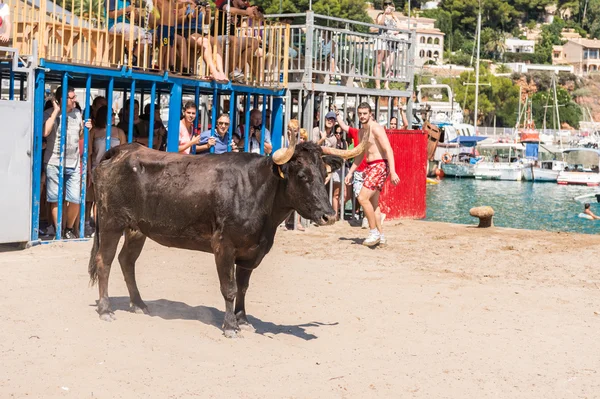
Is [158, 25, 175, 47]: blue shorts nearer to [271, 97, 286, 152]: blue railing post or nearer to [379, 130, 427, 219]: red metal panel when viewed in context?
[271, 97, 286, 152]: blue railing post

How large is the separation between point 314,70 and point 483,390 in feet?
37.1

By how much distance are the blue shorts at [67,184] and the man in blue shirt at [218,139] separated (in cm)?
185

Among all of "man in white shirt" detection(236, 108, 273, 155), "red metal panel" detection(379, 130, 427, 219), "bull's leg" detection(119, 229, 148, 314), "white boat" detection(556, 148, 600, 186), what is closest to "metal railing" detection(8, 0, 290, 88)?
"man in white shirt" detection(236, 108, 273, 155)

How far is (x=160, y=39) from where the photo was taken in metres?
15.2

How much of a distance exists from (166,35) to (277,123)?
10.5 ft

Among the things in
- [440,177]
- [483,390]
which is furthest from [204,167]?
[440,177]

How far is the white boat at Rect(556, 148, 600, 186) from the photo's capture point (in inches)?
2980

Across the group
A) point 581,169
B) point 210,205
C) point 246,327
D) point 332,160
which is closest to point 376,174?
point 332,160

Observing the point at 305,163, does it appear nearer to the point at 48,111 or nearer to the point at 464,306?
the point at 464,306

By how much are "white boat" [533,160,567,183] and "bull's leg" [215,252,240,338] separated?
71985 millimetres

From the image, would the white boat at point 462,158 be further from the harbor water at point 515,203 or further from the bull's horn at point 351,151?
the bull's horn at point 351,151

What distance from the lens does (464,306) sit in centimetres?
1138

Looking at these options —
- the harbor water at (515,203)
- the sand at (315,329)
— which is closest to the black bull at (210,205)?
the sand at (315,329)

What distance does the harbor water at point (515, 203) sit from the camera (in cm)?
4453
